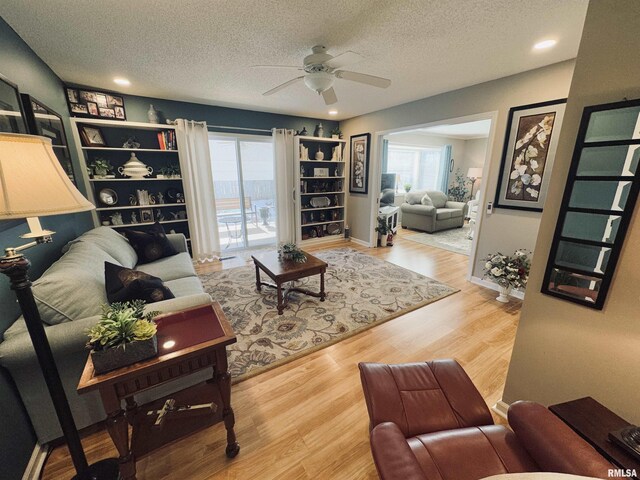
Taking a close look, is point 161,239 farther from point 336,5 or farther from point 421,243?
point 421,243

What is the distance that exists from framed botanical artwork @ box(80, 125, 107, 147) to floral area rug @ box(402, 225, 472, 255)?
18.2 feet

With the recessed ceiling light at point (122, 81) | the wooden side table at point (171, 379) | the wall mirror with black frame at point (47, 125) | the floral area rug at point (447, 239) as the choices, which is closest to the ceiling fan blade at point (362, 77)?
the wooden side table at point (171, 379)

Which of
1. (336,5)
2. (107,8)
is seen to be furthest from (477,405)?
(107,8)

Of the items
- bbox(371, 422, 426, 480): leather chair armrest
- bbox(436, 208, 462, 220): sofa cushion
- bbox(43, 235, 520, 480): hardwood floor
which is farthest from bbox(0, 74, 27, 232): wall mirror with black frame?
bbox(436, 208, 462, 220): sofa cushion

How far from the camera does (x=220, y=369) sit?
4.07 feet

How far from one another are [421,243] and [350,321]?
338 centimetres

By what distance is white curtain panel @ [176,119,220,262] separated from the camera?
368 cm

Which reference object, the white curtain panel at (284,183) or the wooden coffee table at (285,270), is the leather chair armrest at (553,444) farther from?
the white curtain panel at (284,183)

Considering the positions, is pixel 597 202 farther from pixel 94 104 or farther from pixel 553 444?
pixel 94 104

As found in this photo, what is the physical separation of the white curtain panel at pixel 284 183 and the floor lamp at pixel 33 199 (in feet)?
12.4

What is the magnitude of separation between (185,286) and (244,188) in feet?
8.80

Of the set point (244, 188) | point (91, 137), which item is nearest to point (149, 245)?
point (91, 137)

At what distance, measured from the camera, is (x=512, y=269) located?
108 inches

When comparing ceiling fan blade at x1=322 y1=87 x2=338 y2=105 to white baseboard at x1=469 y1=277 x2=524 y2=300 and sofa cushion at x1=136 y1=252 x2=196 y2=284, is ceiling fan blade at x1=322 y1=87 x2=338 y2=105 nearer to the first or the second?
sofa cushion at x1=136 y1=252 x2=196 y2=284
